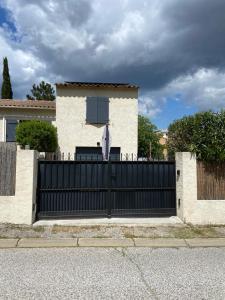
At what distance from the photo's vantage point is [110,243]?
295 inches

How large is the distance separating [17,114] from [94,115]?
5.67 meters

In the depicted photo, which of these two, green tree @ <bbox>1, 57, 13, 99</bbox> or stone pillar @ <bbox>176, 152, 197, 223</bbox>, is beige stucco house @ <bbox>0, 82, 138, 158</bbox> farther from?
green tree @ <bbox>1, 57, 13, 99</bbox>

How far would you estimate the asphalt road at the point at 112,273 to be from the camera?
4.56m

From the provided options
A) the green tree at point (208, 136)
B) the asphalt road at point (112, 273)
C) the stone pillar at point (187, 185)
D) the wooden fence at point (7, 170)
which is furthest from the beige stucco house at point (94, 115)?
the asphalt road at point (112, 273)

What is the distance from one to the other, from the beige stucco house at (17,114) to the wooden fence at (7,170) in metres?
13.6

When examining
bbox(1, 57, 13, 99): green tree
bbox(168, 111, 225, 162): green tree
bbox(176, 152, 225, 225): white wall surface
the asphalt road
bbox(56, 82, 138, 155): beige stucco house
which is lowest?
the asphalt road

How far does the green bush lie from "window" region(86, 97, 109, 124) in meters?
2.55

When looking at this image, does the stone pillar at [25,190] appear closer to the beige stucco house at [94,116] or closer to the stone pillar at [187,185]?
the stone pillar at [187,185]

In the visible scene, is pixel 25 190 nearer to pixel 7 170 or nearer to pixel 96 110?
pixel 7 170

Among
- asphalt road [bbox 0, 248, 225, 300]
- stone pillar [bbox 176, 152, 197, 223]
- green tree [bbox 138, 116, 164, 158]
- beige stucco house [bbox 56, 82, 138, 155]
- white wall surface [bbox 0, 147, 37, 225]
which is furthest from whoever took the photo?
green tree [bbox 138, 116, 164, 158]

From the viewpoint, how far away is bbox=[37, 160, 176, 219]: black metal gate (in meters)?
9.59

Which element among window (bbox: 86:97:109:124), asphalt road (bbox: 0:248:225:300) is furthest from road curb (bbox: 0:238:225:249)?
window (bbox: 86:97:109:124)

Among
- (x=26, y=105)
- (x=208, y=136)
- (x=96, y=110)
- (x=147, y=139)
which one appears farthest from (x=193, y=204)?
(x=147, y=139)

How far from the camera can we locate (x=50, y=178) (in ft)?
31.5
